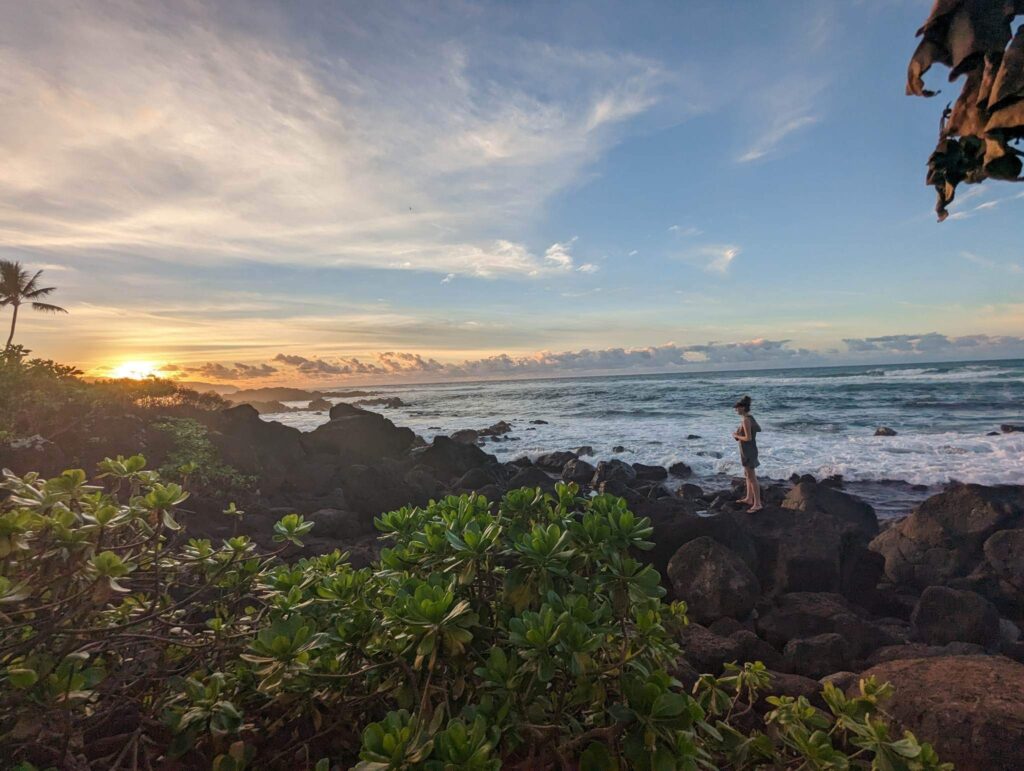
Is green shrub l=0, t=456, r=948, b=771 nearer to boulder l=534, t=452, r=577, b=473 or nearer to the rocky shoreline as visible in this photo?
the rocky shoreline

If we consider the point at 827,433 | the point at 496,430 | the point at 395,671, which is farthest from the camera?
the point at 496,430

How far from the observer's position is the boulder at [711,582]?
17.3 ft

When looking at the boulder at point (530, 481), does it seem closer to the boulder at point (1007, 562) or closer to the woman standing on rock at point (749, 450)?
the woman standing on rock at point (749, 450)

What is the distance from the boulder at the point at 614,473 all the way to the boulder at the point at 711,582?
23.3ft

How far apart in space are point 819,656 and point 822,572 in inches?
89.1

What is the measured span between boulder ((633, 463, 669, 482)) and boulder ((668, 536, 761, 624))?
889 centimetres

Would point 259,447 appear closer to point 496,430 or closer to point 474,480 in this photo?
point 474,480

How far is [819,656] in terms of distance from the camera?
424 centimetres

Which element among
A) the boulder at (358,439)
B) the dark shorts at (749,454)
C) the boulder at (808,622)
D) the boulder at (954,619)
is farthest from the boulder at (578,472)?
the boulder at (954,619)

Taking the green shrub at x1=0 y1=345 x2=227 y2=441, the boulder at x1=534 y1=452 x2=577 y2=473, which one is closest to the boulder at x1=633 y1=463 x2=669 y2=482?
Result: the boulder at x1=534 y1=452 x2=577 y2=473

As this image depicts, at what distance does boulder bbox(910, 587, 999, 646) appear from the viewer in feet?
15.8

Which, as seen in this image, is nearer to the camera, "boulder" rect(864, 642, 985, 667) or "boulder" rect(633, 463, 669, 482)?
"boulder" rect(864, 642, 985, 667)

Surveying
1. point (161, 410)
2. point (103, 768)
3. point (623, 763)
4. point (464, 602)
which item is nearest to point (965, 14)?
point (464, 602)

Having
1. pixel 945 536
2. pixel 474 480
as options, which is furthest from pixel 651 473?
pixel 945 536
